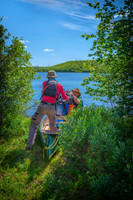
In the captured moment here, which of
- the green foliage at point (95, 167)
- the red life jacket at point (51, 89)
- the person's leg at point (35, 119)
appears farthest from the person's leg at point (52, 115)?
the green foliage at point (95, 167)

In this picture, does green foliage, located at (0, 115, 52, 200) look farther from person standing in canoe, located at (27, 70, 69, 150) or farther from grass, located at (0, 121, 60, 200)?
person standing in canoe, located at (27, 70, 69, 150)

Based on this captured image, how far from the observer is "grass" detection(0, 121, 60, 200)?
13.8 ft

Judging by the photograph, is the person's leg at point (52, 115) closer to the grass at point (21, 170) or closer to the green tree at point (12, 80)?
the grass at point (21, 170)

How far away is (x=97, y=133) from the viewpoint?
3574 mm

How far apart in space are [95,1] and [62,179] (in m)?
5.78

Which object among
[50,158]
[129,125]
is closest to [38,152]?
[50,158]

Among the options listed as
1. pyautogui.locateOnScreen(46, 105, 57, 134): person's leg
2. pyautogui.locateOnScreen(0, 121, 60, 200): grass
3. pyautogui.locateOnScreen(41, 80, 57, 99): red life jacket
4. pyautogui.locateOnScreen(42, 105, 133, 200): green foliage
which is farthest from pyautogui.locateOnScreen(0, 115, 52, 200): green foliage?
pyautogui.locateOnScreen(41, 80, 57, 99): red life jacket

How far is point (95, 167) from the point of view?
3.35 metres

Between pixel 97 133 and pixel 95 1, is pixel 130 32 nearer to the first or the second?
pixel 95 1

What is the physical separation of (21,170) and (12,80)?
4832 mm

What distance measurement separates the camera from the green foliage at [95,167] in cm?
273

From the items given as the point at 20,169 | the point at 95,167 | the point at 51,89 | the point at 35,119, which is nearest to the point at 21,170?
the point at 20,169

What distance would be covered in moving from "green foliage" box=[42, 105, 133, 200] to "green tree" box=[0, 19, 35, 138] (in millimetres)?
4374

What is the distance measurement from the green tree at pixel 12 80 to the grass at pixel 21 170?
50.4 inches
